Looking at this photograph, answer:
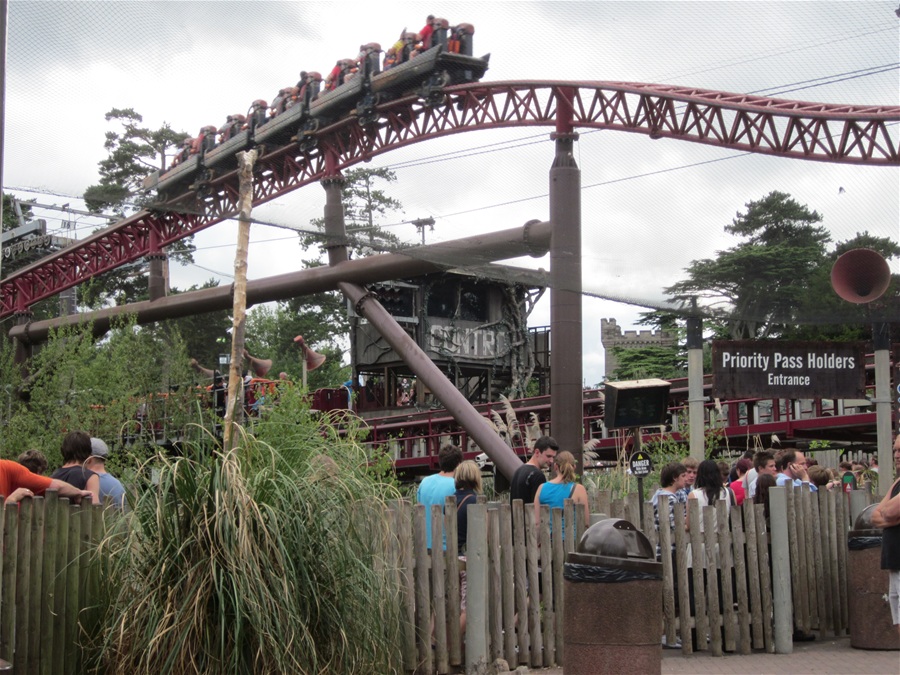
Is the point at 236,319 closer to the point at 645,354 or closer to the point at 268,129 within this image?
the point at 268,129

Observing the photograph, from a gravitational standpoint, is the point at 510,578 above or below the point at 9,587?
below

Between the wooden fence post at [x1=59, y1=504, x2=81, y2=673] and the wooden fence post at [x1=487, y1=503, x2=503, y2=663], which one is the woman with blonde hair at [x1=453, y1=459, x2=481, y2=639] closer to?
the wooden fence post at [x1=487, y1=503, x2=503, y2=663]

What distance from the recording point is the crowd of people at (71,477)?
6.25 m

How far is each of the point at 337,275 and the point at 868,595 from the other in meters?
9.72

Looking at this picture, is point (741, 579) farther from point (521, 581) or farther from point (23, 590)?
point (23, 590)

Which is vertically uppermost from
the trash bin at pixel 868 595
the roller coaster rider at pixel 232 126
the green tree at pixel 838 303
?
the roller coaster rider at pixel 232 126

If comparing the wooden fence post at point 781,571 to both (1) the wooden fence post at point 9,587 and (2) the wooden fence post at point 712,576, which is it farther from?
(1) the wooden fence post at point 9,587

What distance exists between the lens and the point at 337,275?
16078 millimetres

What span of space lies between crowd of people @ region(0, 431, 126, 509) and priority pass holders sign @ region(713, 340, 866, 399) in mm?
5856

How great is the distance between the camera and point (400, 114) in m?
18.6

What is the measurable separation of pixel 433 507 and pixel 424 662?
958 mm

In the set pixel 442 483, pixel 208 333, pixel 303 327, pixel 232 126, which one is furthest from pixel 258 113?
pixel 303 327

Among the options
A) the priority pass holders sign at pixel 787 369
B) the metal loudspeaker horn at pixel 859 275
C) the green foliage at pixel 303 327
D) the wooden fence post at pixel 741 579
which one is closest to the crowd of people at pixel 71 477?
the wooden fence post at pixel 741 579

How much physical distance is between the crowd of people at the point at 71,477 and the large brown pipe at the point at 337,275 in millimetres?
5717
